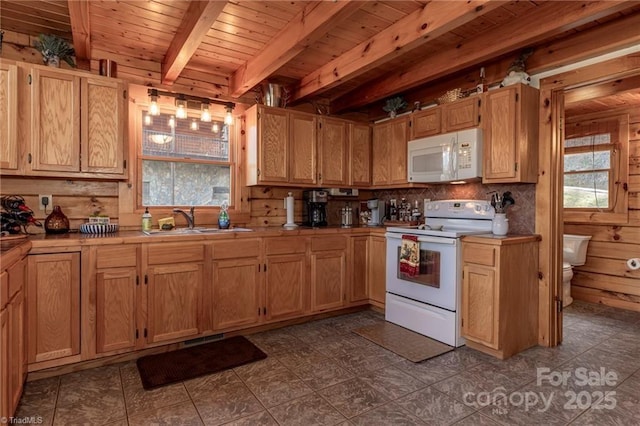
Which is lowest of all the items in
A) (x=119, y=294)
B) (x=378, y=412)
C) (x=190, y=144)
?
(x=378, y=412)


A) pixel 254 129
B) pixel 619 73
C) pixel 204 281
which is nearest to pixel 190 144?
pixel 254 129

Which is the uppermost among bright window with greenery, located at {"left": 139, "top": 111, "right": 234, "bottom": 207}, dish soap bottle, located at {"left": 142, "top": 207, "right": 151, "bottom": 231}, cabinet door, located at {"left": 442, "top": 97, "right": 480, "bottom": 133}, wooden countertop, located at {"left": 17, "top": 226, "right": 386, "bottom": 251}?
cabinet door, located at {"left": 442, "top": 97, "right": 480, "bottom": 133}

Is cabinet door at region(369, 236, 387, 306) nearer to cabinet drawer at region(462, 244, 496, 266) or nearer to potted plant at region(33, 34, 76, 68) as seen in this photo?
cabinet drawer at region(462, 244, 496, 266)

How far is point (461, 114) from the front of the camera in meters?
3.33

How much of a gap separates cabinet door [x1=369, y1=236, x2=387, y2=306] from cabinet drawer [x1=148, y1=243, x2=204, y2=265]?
1.84 metres

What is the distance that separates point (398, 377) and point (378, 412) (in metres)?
0.45

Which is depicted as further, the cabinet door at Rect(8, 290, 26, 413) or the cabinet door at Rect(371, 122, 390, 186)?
the cabinet door at Rect(371, 122, 390, 186)

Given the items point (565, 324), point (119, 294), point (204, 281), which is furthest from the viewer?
point (565, 324)

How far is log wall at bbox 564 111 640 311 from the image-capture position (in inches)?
163

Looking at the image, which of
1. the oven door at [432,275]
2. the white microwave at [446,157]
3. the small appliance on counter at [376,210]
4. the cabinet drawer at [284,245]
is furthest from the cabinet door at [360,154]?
the cabinet drawer at [284,245]

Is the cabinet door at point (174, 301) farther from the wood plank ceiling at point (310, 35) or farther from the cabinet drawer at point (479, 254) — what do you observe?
the cabinet drawer at point (479, 254)

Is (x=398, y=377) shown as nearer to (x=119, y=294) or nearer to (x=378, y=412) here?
(x=378, y=412)

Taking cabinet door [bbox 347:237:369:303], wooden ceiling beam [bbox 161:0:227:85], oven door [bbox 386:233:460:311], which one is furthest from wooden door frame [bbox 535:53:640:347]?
wooden ceiling beam [bbox 161:0:227:85]

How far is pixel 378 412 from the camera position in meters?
2.01
